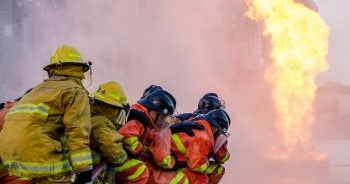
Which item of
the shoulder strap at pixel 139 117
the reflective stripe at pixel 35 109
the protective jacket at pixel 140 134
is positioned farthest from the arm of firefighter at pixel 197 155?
the reflective stripe at pixel 35 109

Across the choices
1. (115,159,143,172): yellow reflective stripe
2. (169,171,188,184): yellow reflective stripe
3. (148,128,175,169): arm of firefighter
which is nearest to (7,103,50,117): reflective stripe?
(115,159,143,172): yellow reflective stripe

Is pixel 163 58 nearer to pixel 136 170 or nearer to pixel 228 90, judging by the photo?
pixel 228 90

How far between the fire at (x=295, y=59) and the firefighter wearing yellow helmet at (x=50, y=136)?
13629 mm

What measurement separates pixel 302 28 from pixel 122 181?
13.8 m

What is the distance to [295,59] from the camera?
17.4 metres

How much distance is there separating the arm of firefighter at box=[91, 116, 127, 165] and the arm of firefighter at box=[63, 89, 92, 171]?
19.0 inches

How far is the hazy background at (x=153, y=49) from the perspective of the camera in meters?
18.3

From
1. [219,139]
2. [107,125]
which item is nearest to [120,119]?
[107,125]

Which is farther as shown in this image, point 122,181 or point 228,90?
point 228,90

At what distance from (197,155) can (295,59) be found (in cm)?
1269

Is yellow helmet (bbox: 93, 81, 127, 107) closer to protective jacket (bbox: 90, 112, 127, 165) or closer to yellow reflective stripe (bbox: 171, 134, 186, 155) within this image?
protective jacket (bbox: 90, 112, 127, 165)

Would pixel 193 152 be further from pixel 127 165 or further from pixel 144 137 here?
pixel 127 165

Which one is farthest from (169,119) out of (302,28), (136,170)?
(302,28)

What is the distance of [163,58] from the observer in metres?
18.6
